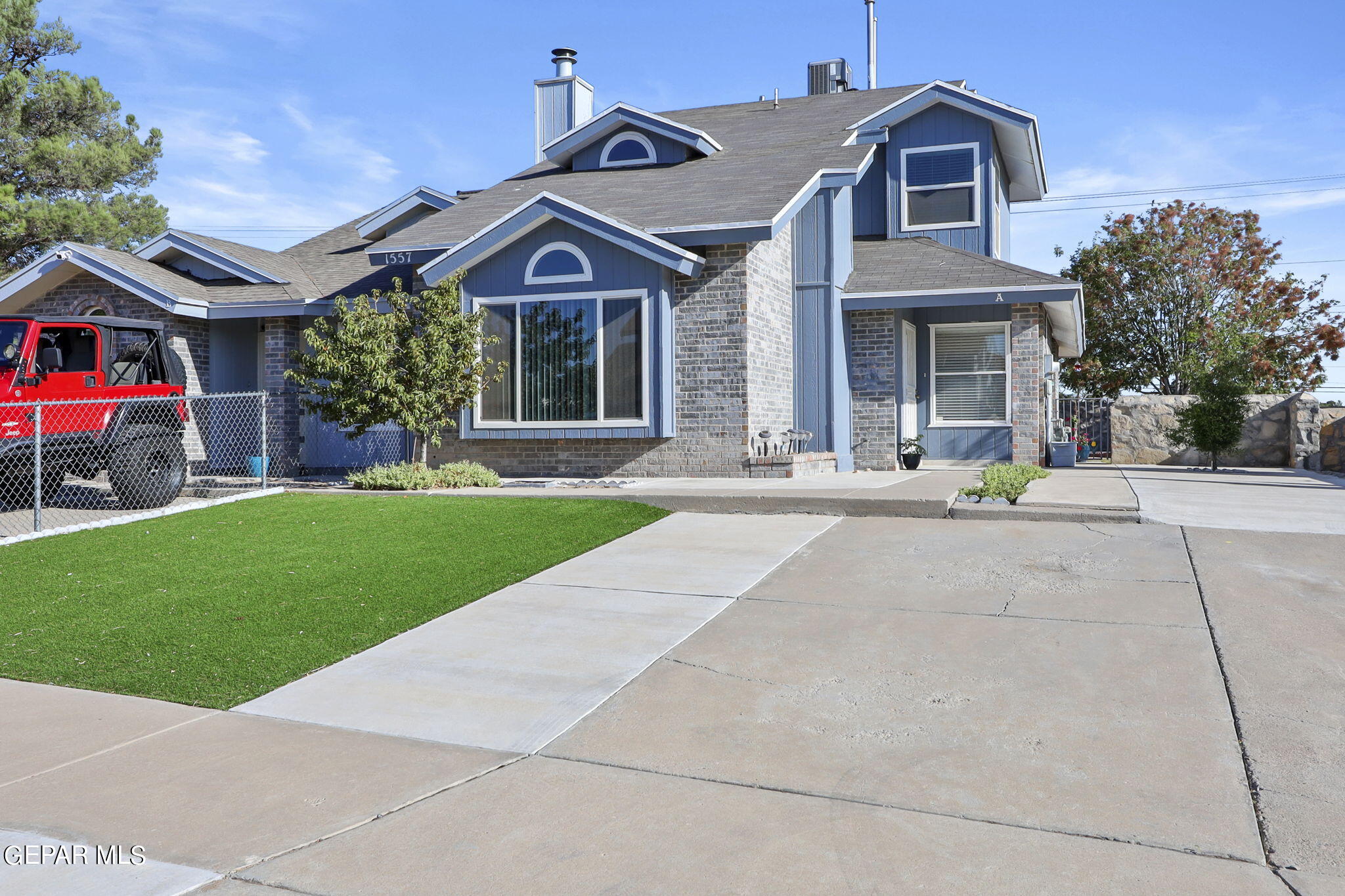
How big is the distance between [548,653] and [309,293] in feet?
42.0

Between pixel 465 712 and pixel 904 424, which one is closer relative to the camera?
pixel 465 712

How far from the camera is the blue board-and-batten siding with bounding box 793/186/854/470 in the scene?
52.2 ft

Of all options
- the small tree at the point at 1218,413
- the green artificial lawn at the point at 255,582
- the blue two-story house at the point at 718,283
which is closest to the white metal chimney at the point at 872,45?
the blue two-story house at the point at 718,283

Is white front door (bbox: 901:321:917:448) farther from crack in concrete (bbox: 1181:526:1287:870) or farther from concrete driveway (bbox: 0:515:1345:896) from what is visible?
concrete driveway (bbox: 0:515:1345:896)

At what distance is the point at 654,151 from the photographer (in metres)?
18.1

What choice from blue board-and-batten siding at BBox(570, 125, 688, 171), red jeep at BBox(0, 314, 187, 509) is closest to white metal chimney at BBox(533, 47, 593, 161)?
blue board-and-batten siding at BBox(570, 125, 688, 171)

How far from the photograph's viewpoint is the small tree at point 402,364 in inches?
498

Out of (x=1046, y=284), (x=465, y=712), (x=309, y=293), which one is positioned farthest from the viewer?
(x=309, y=293)

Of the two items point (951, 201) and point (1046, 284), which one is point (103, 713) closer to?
point (1046, 284)

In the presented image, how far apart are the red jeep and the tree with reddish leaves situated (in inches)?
1020

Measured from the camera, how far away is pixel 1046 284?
15.4 meters

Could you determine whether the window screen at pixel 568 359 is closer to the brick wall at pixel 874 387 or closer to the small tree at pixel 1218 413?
the brick wall at pixel 874 387

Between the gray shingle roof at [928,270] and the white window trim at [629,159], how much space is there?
13.9 ft

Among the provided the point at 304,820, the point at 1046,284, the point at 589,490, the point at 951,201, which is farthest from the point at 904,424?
the point at 304,820
